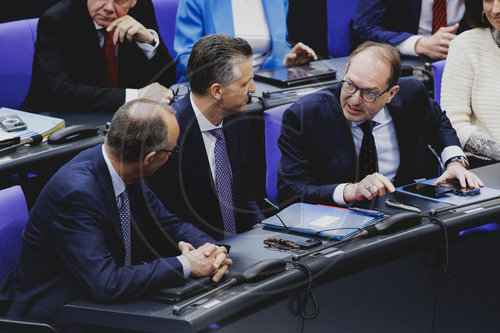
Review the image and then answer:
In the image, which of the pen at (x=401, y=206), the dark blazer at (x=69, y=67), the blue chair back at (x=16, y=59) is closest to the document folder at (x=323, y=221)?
the pen at (x=401, y=206)

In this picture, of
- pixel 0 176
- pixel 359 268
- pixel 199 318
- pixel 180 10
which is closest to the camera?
pixel 199 318

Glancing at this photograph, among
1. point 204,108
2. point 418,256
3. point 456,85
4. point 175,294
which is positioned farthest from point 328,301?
point 456,85

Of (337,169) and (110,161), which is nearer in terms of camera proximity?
(110,161)

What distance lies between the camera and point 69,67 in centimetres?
299

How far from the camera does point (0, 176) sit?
93.9 inches

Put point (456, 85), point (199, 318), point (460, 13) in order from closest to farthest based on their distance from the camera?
point (199, 318)
point (456, 85)
point (460, 13)

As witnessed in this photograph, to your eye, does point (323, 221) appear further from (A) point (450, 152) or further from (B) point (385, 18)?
(B) point (385, 18)

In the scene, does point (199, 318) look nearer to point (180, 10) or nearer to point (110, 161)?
point (110, 161)

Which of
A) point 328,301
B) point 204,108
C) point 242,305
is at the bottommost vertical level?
point 328,301

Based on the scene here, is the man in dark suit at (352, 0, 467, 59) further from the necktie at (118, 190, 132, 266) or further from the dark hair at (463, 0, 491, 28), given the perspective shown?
the necktie at (118, 190, 132, 266)

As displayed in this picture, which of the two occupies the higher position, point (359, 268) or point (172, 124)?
point (172, 124)

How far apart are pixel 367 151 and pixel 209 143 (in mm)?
568

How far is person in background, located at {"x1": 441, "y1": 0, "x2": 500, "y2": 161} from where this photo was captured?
2926mm

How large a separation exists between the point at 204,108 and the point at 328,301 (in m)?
0.83
